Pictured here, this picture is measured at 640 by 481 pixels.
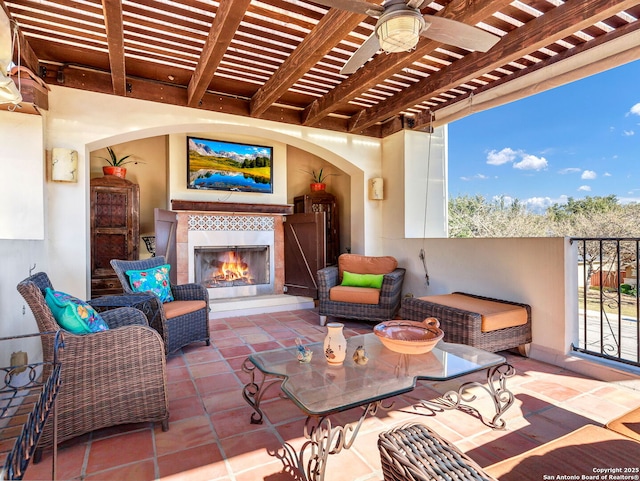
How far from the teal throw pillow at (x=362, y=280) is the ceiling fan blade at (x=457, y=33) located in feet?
9.00

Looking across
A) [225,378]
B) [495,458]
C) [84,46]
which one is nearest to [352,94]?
[84,46]

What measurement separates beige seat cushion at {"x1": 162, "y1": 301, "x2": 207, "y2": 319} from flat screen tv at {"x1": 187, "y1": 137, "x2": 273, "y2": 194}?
2.30 metres

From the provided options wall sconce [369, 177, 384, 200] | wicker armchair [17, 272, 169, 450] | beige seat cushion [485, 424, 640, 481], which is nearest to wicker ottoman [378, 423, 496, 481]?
beige seat cushion [485, 424, 640, 481]

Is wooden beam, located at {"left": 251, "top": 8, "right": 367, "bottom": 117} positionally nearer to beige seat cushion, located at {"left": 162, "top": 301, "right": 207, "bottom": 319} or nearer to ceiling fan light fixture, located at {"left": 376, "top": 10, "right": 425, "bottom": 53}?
ceiling fan light fixture, located at {"left": 376, "top": 10, "right": 425, "bottom": 53}

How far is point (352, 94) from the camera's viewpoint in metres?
3.58

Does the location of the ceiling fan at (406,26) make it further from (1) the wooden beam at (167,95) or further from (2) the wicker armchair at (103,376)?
(1) the wooden beam at (167,95)

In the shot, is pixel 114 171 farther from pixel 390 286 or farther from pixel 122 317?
pixel 390 286

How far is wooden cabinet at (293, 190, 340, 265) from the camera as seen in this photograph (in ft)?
19.4

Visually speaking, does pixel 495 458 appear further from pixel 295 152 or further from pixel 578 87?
pixel 578 87

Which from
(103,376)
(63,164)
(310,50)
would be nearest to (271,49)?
(310,50)

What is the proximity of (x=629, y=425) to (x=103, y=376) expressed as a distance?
2357mm

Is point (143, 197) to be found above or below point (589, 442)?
above

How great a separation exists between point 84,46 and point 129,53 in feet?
1.15

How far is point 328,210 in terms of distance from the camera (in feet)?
19.8
